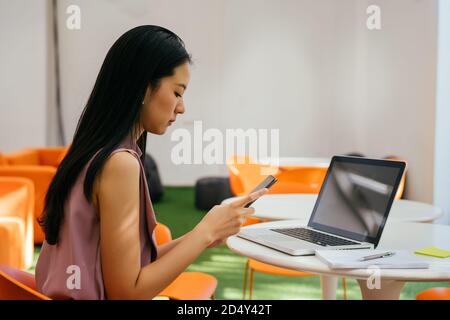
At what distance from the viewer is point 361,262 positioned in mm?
1430

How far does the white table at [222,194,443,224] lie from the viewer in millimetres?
2291

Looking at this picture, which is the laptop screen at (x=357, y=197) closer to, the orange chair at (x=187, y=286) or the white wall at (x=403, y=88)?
the orange chair at (x=187, y=286)

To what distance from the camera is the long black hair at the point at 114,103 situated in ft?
3.95

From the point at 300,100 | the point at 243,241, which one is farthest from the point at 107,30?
the point at 243,241

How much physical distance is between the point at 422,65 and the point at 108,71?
18.1ft

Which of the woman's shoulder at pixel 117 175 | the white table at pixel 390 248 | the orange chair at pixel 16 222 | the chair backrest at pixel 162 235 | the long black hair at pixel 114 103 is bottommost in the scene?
the orange chair at pixel 16 222

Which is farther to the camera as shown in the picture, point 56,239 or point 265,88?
point 265,88

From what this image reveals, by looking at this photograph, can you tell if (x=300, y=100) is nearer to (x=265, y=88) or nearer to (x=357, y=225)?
(x=265, y=88)

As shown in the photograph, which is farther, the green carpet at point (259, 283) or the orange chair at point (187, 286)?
the green carpet at point (259, 283)

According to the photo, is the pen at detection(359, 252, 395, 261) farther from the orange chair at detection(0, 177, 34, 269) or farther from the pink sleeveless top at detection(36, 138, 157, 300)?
the orange chair at detection(0, 177, 34, 269)

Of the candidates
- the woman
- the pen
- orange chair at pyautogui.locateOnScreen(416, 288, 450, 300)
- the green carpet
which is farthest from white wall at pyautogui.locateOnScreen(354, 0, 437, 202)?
the woman

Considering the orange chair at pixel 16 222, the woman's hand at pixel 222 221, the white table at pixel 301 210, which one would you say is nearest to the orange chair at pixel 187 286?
the white table at pixel 301 210

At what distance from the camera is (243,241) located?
1.75m

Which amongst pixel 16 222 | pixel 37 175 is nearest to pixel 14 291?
pixel 16 222
